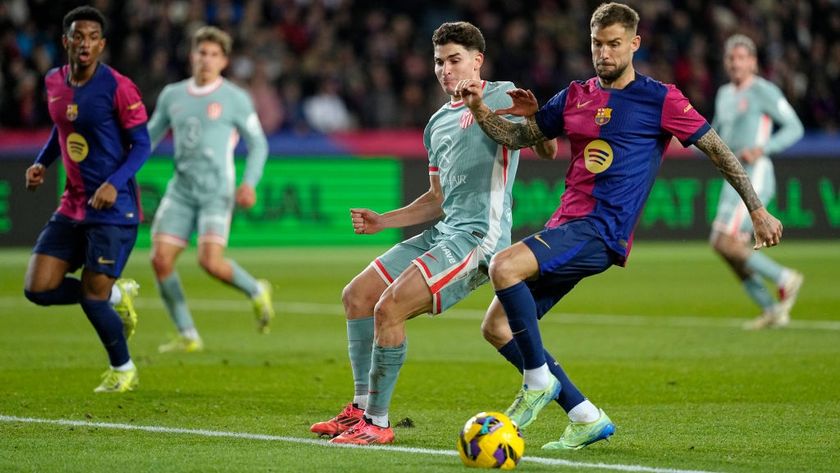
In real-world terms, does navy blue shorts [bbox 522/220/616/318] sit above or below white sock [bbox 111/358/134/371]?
above

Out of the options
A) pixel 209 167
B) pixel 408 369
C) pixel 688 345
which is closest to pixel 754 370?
pixel 688 345

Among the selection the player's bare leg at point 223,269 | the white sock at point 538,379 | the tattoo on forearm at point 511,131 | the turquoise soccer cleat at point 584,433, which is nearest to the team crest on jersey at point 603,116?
the tattoo on forearm at point 511,131

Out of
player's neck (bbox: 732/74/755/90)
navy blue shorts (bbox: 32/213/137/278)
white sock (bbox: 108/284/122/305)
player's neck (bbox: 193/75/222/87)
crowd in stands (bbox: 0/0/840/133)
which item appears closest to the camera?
navy blue shorts (bbox: 32/213/137/278)

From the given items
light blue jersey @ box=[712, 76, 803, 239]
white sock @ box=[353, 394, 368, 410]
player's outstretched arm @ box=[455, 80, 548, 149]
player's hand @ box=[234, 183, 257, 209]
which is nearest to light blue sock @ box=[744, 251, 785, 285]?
light blue jersey @ box=[712, 76, 803, 239]

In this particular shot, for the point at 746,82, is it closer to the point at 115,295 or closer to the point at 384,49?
the point at 115,295

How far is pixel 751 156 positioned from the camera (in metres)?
13.3

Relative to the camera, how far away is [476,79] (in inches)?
285

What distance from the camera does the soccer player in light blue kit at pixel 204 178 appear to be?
11.7 metres

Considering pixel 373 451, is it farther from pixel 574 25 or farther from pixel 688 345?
pixel 574 25

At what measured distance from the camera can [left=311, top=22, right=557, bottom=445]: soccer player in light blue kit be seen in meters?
7.04

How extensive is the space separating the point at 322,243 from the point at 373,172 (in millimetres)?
1439

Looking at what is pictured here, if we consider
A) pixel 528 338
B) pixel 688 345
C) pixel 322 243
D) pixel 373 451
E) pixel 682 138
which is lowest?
pixel 322 243

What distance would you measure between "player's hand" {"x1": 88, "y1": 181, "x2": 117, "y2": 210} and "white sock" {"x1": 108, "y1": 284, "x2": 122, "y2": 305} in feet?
2.66

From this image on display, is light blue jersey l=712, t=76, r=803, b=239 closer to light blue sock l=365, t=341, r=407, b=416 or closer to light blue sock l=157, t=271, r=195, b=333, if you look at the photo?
light blue sock l=157, t=271, r=195, b=333
